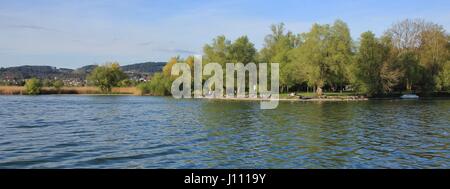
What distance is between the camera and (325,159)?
19.5 metres

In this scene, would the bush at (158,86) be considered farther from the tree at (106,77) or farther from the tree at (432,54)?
the tree at (432,54)

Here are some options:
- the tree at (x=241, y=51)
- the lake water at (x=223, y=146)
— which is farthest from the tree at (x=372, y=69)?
the lake water at (x=223, y=146)

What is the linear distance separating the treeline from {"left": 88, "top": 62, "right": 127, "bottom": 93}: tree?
3355cm

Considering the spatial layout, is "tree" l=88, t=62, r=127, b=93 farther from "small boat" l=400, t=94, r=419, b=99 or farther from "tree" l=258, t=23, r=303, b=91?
"small boat" l=400, t=94, r=419, b=99

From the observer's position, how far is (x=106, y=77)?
145 meters

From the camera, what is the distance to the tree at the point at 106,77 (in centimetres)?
14400

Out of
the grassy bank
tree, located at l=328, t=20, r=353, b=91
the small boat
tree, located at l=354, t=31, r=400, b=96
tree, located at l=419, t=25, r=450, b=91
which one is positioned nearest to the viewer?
tree, located at l=328, t=20, r=353, b=91

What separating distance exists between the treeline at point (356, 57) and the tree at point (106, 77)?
33.6 metres

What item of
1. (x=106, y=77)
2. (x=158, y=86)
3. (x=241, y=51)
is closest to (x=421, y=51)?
(x=241, y=51)

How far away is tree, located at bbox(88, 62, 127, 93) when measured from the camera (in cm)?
14400

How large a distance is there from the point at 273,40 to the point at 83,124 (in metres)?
89.6

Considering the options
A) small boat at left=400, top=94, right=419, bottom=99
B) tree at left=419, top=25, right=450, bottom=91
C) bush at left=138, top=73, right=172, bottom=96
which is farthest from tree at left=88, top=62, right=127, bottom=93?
tree at left=419, top=25, right=450, bottom=91

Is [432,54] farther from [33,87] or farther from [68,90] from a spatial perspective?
[33,87]
